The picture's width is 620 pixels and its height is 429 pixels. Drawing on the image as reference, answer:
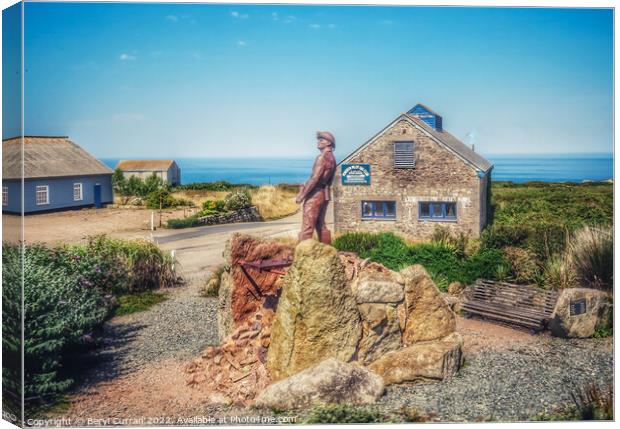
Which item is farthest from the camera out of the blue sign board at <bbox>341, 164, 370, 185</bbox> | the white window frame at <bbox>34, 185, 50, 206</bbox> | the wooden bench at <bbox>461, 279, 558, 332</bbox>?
the blue sign board at <bbox>341, 164, 370, 185</bbox>

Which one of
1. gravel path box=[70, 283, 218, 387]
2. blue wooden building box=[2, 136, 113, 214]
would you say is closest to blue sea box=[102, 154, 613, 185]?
blue wooden building box=[2, 136, 113, 214]

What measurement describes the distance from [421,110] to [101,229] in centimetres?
649

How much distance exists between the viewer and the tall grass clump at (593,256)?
12.0 meters

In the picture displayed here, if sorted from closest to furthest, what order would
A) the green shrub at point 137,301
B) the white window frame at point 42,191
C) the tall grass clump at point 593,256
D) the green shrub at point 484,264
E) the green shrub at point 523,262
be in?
the white window frame at point 42,191, the tall grass clump at point 593,256, the green shrub at point 523,262, the green shrub at point 484,264, the green shrub at point 137,301

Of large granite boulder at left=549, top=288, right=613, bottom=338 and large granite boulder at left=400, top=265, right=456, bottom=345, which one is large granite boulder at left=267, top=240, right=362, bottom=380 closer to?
large granite boulder at left=400, top=265, right=456, bottom=345

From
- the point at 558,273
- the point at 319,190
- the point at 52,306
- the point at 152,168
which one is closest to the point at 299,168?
the point at 319,190

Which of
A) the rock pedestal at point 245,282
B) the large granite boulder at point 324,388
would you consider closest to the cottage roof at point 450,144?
the rock pedestal at point 245,282

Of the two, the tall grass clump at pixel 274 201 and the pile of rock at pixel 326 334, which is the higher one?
the tall grass clump at pixel 274 201

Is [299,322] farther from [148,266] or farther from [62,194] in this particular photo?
[148,266]

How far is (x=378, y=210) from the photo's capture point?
1291 cm

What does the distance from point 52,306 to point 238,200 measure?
167 inches

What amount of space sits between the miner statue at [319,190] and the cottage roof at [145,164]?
280cm

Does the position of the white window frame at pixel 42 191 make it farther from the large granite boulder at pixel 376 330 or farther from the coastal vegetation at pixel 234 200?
the large granite boulder at pixel 376 330

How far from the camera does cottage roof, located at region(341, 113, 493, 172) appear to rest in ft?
40.3
